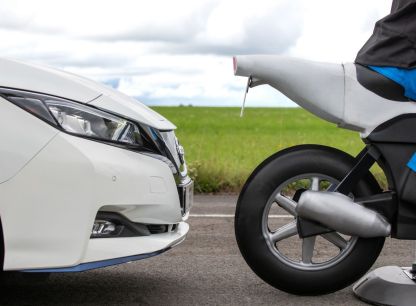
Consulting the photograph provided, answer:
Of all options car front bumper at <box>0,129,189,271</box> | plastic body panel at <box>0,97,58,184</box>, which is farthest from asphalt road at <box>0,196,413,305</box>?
plastic body panel at <box>0,97,58,184</box>

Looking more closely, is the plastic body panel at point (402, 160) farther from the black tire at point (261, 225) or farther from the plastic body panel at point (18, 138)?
the plastic body panel at point (18, 138)

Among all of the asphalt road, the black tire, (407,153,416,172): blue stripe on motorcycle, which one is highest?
(407,153,416,172): blue stripe on motorcycle

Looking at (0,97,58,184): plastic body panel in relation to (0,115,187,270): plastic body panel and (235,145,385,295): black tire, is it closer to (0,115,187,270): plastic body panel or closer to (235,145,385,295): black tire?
(0,115,187,270): plastic body panel

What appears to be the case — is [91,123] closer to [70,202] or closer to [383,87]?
[70,202]

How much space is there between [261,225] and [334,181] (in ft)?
1.34

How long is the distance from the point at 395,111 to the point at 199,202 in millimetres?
4080

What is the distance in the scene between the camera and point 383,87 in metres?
3.61

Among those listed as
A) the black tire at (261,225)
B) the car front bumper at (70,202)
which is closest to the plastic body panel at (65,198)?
the car front bumper at (70,202)

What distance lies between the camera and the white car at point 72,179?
10.6 ft

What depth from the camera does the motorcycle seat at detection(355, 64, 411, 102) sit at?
3.60 m

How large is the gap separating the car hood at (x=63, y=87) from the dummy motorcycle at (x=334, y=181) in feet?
1.77

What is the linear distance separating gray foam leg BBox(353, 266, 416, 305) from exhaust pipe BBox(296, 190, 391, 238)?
341mm

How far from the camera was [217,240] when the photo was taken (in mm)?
5395

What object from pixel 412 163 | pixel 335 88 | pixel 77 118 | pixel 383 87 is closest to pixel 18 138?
pixel 77 118
